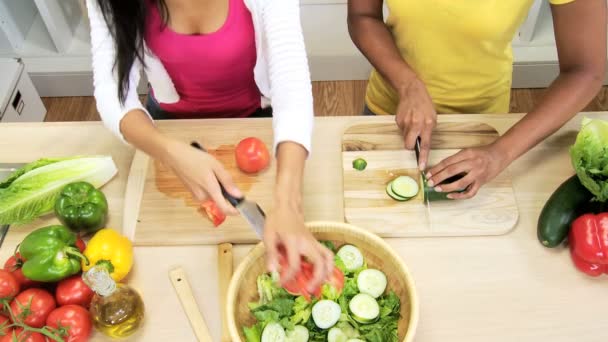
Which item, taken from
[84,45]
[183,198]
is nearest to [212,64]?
[183,198]

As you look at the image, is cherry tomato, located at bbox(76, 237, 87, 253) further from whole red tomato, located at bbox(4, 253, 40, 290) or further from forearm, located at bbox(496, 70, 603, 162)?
forearm, located at bbox(496, 70, 603, 162)

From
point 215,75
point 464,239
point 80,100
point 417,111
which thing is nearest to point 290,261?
point 464,239

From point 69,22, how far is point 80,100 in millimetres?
398

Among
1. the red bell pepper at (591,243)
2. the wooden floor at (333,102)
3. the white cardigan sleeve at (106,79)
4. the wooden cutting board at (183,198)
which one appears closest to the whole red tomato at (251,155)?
the wooden cutting board at (183,198)

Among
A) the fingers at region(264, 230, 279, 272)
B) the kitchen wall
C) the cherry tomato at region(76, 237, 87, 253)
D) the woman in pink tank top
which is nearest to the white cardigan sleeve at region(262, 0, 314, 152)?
the woman in pink tank top

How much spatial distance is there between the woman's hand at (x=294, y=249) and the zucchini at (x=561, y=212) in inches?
18.8

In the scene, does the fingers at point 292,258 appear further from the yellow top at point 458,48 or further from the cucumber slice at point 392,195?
the yellow top at point 458,48

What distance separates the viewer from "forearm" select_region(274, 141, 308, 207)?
3.47 ft

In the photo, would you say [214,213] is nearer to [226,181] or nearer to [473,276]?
[226,181]

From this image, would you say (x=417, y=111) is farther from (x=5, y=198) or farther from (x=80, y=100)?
(x=80, y=100)

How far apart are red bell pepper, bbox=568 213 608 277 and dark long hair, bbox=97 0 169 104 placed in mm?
998

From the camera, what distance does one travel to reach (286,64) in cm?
121

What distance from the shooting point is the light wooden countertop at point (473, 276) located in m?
1.05

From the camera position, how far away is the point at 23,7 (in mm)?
2689
